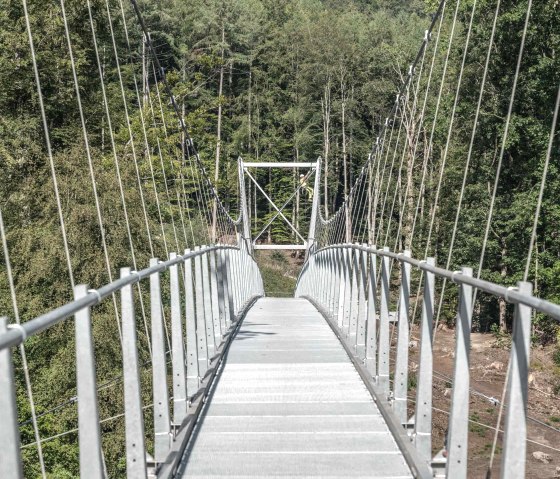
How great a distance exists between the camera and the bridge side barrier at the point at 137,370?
135 cm

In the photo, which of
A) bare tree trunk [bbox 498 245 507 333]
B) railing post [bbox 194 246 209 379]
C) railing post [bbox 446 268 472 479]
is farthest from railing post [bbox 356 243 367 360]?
bare tree trunk [bbox 498 245 507 333]

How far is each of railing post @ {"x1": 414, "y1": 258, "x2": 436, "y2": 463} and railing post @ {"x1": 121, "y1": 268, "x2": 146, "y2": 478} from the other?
0.93m

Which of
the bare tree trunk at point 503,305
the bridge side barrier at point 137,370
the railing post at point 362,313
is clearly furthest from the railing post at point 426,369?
the bare tree trunk at point 503,305

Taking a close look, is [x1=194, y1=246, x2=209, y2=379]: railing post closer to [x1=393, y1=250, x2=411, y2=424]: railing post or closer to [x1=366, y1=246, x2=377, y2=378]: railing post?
[x1=366, y1=246, x2=377, y2=378]: railing post

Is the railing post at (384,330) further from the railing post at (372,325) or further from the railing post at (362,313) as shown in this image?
the railing post at (362,313)

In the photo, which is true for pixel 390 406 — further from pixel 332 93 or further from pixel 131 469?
pixel 332 93

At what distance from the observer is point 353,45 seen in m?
37.7

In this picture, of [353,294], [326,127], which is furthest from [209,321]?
[326,127]

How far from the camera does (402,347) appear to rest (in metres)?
3.46

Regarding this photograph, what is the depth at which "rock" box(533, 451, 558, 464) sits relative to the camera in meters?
11.7

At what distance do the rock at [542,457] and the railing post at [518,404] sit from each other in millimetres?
10462

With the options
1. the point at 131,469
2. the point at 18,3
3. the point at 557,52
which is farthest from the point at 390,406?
the point at 18,3

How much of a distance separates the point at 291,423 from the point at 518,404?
6.78 feet

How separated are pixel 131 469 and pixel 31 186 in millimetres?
12498
